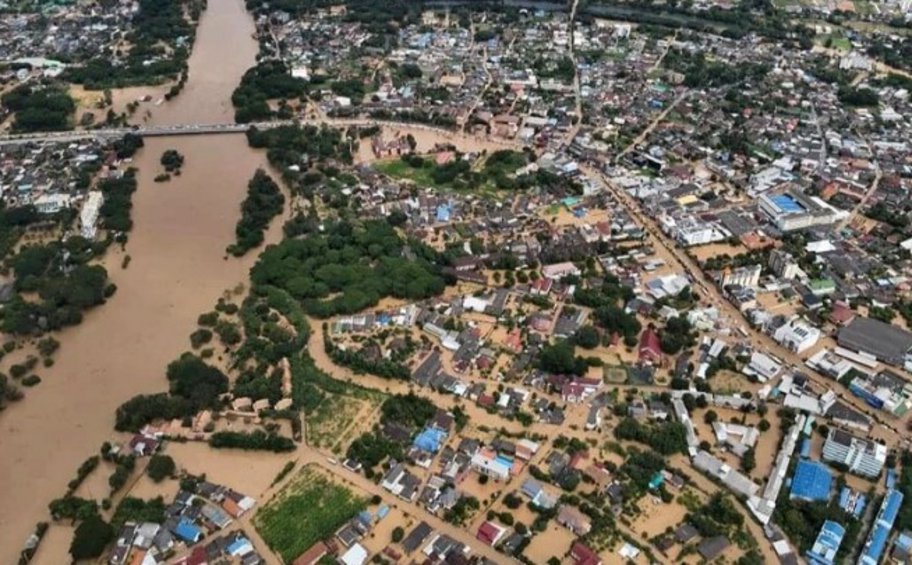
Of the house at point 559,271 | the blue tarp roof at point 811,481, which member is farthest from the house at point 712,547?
the house at point 559,271

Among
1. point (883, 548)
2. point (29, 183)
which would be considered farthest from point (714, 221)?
point (29, 183)

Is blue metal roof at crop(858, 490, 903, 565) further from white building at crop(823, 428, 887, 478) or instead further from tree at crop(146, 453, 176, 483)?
tree at crop(146, 453, 176, 483)

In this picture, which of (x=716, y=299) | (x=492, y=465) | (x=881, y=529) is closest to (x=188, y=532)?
(x=492, y=465)

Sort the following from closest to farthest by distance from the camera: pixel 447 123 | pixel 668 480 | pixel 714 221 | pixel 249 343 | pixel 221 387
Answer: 1. pixel 668 480
2. pixel 221 387
3. pixel 249 343
4. pixel 714 221
5. pixel 447 123

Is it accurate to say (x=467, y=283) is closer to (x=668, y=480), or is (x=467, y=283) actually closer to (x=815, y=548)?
(x=668, y=480)

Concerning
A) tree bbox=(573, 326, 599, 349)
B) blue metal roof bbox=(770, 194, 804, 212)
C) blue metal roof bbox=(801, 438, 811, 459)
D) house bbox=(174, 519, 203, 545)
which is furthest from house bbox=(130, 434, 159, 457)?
blue metal roof bbox=(770, 194, 804, 212)

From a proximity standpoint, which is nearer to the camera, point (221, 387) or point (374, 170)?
point (221, 387)
